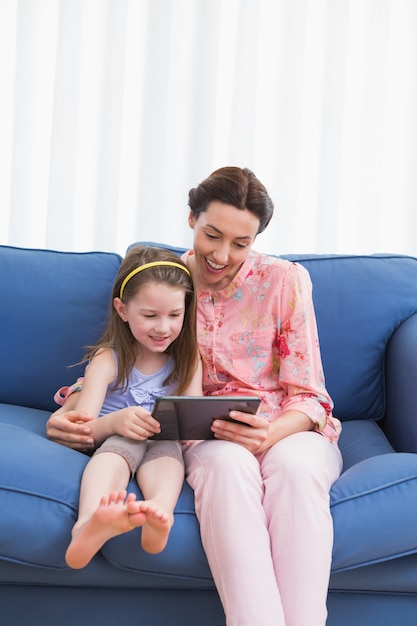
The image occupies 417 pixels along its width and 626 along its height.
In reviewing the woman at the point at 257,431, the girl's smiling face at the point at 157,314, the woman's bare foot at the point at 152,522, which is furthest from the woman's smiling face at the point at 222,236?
the woman's bare foot at the point at 152,522

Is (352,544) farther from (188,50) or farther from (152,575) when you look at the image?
(188,50)

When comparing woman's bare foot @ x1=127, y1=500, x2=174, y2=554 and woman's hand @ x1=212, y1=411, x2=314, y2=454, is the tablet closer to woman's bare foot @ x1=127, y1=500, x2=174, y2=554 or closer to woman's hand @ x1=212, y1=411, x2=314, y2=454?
woman's hand @ x1=212, y1=411, x2=314, y2=454

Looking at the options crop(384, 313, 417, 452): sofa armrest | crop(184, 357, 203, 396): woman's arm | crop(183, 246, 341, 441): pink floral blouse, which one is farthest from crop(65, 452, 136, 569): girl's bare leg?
crop(384, 313, 417, 452): sofa armrest

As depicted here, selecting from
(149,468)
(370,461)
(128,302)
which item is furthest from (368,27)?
(149,468)

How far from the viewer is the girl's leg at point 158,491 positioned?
1272 mm

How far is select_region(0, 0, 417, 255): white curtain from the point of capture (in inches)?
110

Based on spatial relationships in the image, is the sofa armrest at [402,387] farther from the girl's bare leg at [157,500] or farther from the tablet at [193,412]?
the girl's bare leg at [157,500]

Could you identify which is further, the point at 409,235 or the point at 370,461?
the point at 409,235

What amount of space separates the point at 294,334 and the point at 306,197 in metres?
1.17

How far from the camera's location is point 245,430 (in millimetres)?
1547

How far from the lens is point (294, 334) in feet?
5.88

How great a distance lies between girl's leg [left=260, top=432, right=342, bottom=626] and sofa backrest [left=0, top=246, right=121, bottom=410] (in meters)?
0.76

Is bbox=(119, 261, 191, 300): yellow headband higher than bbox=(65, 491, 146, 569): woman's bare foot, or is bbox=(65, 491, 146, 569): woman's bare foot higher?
bbox=(119, 261, 191, 300): yellow headband

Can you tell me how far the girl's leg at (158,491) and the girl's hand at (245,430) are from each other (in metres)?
0.11
